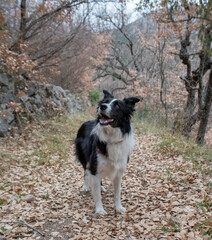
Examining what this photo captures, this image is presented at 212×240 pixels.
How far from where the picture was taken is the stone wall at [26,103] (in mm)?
7058

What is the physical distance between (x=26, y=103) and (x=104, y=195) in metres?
5.65

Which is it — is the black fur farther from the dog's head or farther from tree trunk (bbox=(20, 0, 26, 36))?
tree trunk (bbox=(20, 0, 26, 36))

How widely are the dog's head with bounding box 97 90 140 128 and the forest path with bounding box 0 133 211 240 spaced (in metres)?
1.46

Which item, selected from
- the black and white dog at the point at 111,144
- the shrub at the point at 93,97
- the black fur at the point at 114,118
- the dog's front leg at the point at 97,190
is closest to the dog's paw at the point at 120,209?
the black and white dog at the point at 111,144

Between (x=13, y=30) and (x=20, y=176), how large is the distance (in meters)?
5.49

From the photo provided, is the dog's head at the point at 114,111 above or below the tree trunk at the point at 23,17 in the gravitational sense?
below

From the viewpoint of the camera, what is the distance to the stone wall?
7058 mm

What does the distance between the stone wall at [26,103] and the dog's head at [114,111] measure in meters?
3.55

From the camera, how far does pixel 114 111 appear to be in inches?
132

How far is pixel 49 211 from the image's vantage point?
147 inches

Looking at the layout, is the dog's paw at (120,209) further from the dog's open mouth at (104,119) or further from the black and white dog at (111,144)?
the dog's open mouth at (104,119)

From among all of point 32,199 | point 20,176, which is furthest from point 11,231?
point 20,176

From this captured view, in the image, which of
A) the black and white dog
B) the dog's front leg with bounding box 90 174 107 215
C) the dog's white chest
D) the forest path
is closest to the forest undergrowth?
the forest path

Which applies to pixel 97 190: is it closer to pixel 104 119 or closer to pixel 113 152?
pixel 113 152
